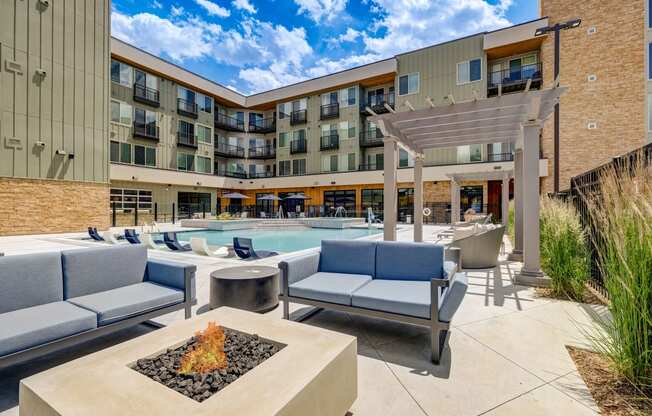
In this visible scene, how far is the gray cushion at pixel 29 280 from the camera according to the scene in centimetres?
269

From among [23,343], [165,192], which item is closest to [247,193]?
[165,192]

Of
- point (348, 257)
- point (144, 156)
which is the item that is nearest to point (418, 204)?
point (348, 257)

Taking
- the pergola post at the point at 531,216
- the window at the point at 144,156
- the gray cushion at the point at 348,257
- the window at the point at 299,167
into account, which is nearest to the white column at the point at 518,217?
the pergola post at the point at 531,216

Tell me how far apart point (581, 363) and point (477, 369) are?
0.95 metres

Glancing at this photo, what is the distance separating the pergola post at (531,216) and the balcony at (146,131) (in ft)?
76.8

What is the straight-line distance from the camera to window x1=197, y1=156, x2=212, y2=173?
2615cm

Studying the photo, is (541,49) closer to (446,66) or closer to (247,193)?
(446,66)

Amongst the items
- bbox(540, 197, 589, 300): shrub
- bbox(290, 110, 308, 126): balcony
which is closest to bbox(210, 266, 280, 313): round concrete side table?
bbox(540, 197, 589, 300): shrub

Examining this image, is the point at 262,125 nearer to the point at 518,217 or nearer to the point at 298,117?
the point at 298,117

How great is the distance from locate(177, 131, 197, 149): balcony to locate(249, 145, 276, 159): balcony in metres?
6.66

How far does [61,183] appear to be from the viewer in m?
13.9

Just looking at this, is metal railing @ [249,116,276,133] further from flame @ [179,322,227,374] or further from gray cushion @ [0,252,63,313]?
flame @ [179,322,227,374]

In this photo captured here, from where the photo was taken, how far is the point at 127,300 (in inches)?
119

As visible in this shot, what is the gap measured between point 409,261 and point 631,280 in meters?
1.97
